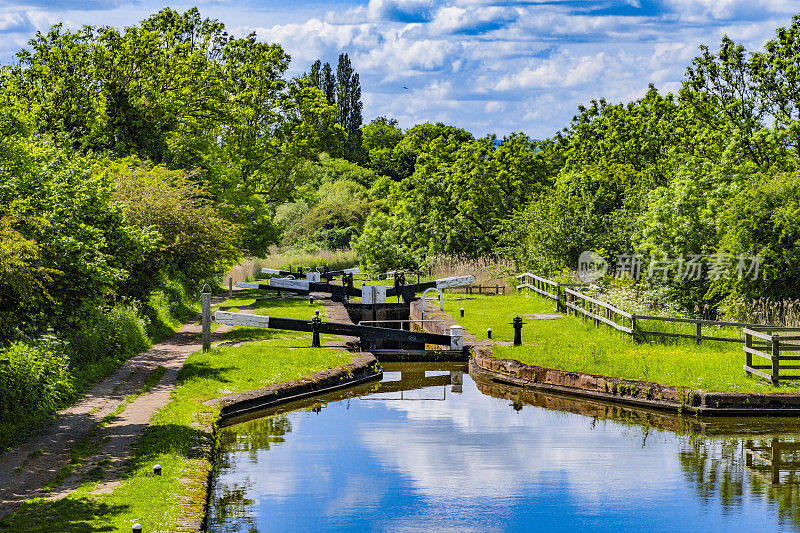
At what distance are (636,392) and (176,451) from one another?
10028 mm

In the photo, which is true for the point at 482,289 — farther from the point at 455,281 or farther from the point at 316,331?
the point at 316,331

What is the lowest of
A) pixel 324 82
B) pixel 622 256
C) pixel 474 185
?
pixel 622 256

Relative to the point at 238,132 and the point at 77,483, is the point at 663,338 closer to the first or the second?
the point at 77,483

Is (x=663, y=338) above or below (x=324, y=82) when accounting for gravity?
below

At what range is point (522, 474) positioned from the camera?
14.0 m

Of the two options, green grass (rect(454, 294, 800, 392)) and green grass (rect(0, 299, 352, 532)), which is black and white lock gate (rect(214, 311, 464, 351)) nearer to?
green grass (rect(0, 299, 352, 532))

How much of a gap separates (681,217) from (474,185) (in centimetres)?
2392

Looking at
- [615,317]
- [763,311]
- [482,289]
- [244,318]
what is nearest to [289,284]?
[482,289]

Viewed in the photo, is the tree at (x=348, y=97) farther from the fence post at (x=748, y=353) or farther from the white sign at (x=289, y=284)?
the fence post at (x=748, y=353)

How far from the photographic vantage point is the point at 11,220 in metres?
13.8

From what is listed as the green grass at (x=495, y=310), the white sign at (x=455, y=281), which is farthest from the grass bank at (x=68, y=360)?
the white sign at (x=455, y=281)

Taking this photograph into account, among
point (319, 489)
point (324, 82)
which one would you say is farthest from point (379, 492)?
point (324, 82)

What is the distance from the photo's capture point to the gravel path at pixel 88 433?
11.8 meters

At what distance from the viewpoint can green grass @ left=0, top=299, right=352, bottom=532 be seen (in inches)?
410
